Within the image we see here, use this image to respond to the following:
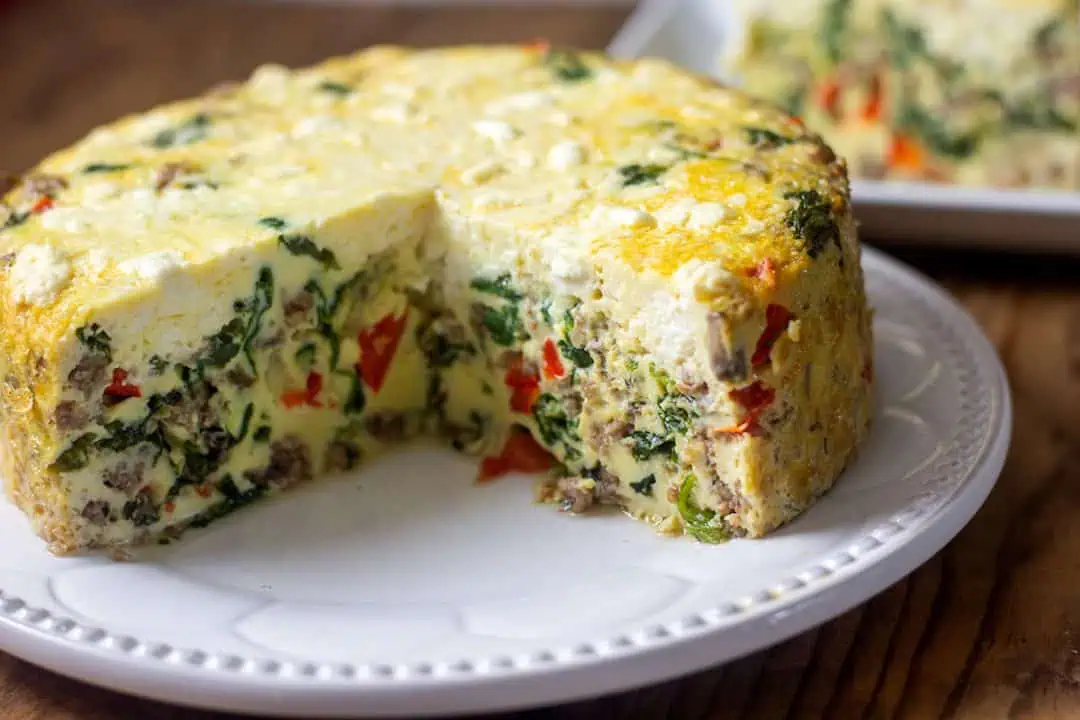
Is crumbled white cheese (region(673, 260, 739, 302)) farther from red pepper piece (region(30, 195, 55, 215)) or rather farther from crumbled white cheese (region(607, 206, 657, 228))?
red pepper piece (region(30, 195, 55, 215))

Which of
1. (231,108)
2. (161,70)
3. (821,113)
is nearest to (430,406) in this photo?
(231,108)

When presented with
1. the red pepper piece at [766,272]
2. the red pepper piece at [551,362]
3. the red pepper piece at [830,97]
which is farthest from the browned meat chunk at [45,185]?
the red pepper piece at [830,97]

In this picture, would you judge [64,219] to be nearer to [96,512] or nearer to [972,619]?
[96,512]

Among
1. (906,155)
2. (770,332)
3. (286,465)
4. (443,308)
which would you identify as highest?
(770,332)

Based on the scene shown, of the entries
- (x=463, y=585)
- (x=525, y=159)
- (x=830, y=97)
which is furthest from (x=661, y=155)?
(x=830, y=97)

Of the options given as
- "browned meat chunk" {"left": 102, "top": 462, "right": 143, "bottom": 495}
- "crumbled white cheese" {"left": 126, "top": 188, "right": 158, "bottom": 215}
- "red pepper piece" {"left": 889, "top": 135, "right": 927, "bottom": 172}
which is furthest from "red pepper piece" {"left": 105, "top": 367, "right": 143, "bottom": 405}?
"red pepper piece" {"left": 889, "top": 135, "right": 927, "bottom": 172}

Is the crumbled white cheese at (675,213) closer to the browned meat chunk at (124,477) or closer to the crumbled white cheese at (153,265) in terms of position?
the crumbled white cheese at (153,265)
